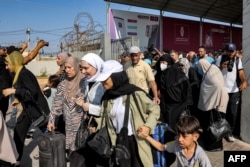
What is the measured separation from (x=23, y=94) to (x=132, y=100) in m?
1.63

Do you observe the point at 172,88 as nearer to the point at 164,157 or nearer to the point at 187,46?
the point at 164,157

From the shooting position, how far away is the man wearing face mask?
5.19m

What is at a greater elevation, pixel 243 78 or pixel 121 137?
pixel 243 78

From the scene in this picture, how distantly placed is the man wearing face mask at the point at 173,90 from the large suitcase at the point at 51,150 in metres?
2.41

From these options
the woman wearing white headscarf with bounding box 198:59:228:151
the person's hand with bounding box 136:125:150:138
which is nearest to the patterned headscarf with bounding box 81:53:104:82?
the person's hand with bounding box 136:125:150:138

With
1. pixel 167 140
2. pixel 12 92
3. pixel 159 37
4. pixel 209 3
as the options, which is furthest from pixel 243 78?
pixel 209 3

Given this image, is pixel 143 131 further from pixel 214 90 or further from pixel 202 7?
pixel 202 7

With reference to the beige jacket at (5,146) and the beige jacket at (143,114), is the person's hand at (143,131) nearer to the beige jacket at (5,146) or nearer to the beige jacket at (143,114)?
the beige jacket at (143,114)

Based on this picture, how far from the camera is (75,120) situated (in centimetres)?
335

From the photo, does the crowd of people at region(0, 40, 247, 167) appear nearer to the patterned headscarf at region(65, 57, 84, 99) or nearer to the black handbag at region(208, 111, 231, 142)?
the patterned headscarf at region(65, 57, 84, 99)

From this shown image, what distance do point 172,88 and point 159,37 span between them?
9.68 m

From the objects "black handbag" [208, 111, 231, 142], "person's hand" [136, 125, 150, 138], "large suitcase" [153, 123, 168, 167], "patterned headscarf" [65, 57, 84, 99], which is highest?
"patterned headscarf" [65, 57, 84, 99]

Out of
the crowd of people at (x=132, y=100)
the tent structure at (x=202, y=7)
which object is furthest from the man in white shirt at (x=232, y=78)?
the tent structure at (x=202, y=7)

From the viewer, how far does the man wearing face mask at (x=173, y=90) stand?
204 inches
